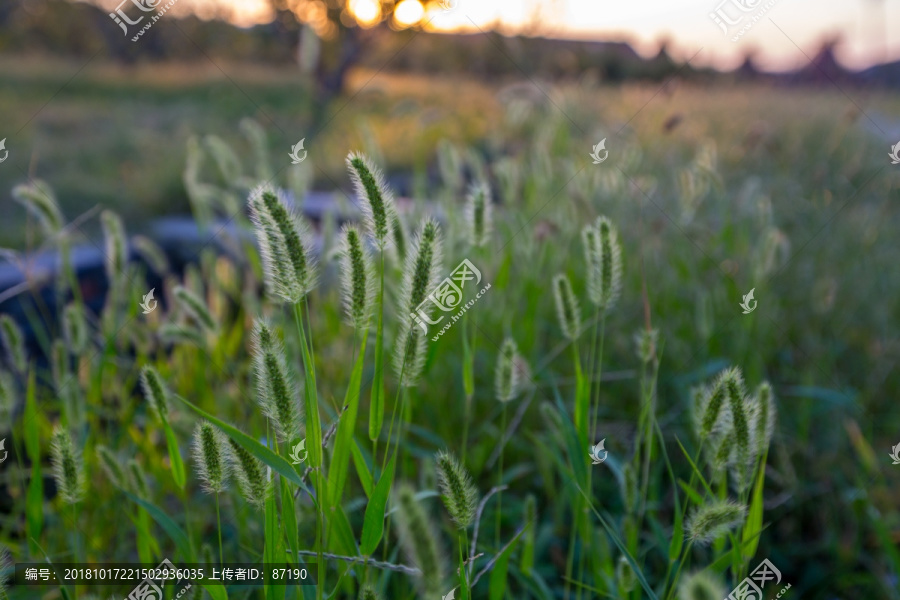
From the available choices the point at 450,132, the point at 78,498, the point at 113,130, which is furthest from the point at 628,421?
the point at 113,130

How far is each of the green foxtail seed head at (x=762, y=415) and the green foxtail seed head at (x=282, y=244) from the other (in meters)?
0.71

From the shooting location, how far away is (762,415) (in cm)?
112

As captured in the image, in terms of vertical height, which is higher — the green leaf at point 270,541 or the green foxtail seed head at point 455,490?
the green foxtail seed head at point 455,490

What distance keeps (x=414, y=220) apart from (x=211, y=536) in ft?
4.13

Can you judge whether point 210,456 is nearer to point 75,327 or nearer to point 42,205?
point 75,327

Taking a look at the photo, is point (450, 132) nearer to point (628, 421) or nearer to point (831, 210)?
point (831, 210)

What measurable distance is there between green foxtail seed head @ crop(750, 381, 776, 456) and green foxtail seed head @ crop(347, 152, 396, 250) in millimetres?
633

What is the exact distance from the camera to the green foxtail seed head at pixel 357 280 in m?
0.95

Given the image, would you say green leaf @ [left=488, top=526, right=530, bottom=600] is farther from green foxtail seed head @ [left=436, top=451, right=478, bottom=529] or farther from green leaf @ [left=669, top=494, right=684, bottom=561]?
green leaf @ [left=669, top=494, right=684, bottom=561]

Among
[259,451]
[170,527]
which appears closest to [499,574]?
[259,451]

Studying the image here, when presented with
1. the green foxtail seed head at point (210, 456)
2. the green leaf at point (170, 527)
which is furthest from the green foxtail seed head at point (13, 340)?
the green foxtail seed head at point (210, 456)

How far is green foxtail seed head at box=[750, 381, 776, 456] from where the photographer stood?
1038 millimetres

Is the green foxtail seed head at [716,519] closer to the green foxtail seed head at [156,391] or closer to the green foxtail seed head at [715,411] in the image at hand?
the green foxtail seed head at [715,411]

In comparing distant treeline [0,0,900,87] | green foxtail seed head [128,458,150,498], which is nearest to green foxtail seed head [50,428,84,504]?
green foxtail seed head [128,458,150,498]
